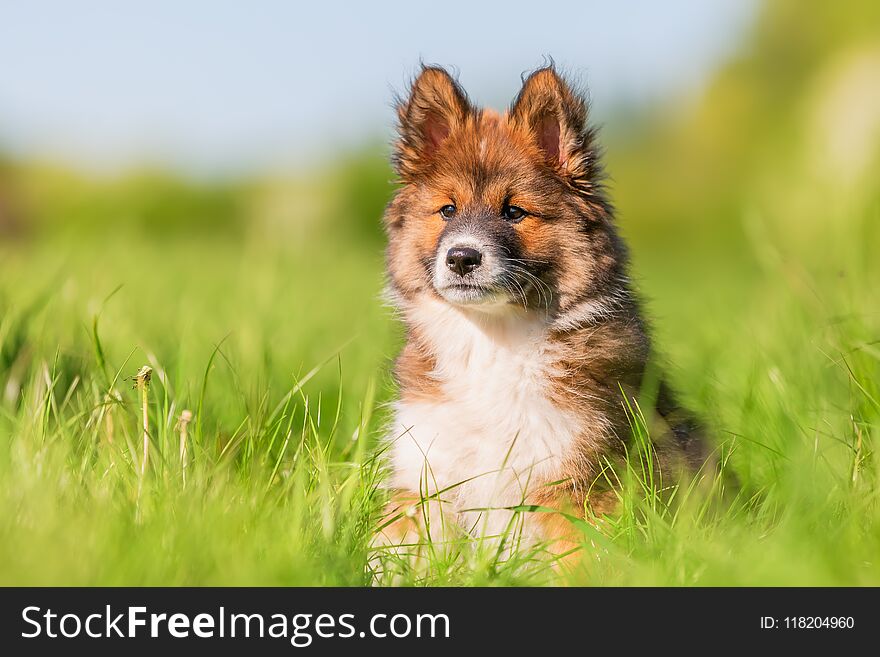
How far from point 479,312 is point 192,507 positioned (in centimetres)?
147

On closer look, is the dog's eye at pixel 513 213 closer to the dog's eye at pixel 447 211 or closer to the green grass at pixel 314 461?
the dog's eye at pixel 447 211

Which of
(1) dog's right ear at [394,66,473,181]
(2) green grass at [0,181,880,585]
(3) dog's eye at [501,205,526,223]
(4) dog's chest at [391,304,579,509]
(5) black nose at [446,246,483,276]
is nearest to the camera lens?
(2) green grass at [0,181,880,585]

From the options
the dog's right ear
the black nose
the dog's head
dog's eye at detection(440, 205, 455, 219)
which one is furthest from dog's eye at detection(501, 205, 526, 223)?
the dog's right ear

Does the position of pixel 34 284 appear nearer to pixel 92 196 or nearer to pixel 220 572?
pixel 220 572

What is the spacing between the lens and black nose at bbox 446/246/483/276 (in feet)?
12.7

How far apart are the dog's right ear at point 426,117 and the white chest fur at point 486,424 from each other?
31.8 inches

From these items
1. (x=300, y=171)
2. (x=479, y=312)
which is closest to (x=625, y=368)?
(x=479, y=312)

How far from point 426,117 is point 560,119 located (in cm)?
63

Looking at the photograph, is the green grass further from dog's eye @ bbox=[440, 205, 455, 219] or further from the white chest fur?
dog's eye @ bbox=[440, 205, 455, 219]

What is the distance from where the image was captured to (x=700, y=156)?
1950cm

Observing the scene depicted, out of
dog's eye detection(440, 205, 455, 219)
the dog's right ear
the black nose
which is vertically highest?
the dog's right ear

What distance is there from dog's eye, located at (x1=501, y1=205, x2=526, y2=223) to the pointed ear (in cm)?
27

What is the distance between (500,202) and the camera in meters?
4.15

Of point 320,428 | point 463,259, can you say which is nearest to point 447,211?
point 463,259
